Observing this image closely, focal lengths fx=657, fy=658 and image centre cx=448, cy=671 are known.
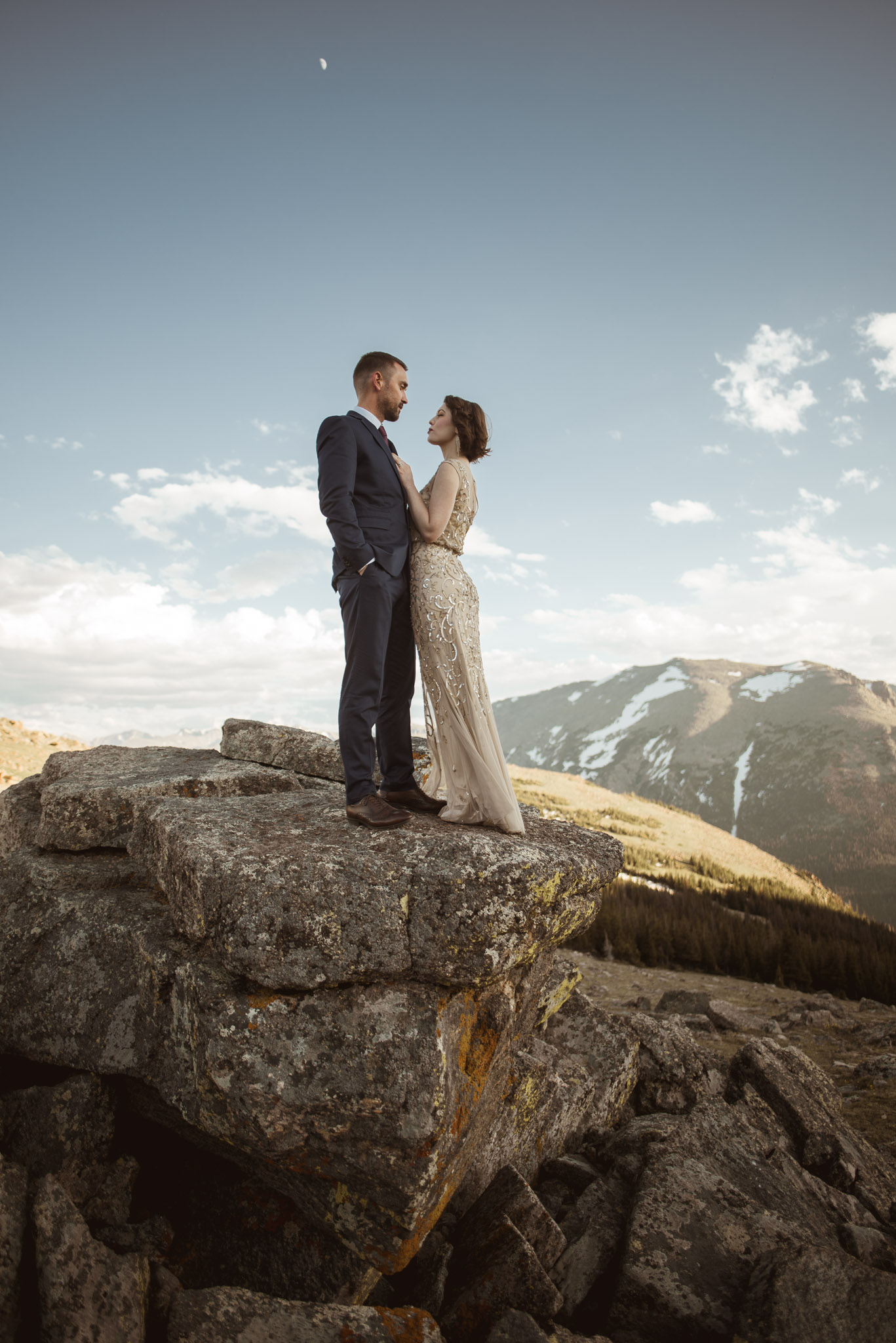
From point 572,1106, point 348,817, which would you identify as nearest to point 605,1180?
point 572,1106

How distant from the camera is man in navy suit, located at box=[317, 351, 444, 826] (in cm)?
504

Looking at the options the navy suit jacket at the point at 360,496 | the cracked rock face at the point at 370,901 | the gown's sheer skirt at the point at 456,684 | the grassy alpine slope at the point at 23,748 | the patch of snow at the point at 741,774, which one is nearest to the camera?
the cracked rock face at the point at 370,901

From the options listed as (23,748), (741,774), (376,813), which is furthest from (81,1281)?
(741,774)

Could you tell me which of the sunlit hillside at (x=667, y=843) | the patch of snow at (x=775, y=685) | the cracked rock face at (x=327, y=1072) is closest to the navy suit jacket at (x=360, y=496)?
the cracked rock face at (x=327, y=1072)

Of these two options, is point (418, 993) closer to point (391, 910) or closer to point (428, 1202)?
point (391, 910)

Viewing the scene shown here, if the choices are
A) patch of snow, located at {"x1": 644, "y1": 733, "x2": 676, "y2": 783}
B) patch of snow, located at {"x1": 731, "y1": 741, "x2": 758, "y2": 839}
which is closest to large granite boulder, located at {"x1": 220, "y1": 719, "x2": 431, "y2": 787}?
patch of snow, located at {"x1": 731, "y1": 741, "x2": 758, "y2": 839}

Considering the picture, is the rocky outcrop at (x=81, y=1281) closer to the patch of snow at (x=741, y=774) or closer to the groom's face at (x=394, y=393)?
the groom's face at (x=394, y=393)

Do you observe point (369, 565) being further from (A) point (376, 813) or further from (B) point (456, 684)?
(A) point (376, 813)

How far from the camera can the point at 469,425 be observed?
5.88m

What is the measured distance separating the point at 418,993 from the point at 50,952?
291cm

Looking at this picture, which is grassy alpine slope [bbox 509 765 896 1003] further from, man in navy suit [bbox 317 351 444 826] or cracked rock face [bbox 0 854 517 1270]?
cracked rock face [bbox 0 854 517 1270]

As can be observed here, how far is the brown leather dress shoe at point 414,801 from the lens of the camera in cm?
569

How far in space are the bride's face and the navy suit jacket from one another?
1.99ft

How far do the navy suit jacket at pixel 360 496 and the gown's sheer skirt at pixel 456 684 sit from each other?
13.0 inches
